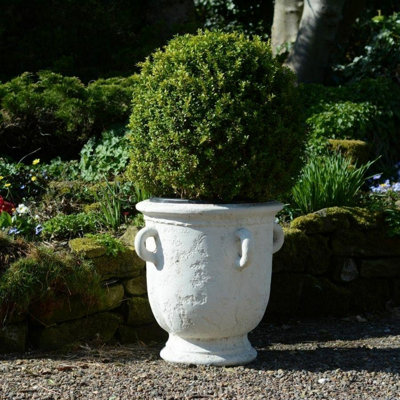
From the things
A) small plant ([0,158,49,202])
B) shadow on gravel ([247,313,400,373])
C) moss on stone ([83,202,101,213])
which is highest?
small plant ([0,158,49,202])

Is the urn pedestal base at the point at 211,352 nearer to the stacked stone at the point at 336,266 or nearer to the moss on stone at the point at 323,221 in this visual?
the stacked stone at the point at 336,266

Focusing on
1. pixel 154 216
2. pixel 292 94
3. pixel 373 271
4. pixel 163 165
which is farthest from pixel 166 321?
pixel 373 271

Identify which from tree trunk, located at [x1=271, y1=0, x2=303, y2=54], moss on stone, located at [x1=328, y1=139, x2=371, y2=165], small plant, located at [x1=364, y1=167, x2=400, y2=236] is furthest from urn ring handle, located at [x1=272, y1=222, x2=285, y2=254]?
tree trunk, located at [x1=271, y1=0, x2=303, y2=54]

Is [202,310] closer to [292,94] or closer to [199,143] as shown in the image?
[199,143]

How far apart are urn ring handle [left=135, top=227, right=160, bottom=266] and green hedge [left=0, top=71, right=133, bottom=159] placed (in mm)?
2969

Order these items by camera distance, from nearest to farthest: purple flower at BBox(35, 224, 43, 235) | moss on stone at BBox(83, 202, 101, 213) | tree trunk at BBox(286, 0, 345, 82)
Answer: purple flower at BBox(35, 224, 43, 235) < moss on stone at BBox(83, 202, 101, 213) < tree trunk at BBox(286, 0, 345, 82)

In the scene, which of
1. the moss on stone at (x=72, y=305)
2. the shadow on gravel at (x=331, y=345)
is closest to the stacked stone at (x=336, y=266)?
the shadow on gravel at (x=331, y=345)

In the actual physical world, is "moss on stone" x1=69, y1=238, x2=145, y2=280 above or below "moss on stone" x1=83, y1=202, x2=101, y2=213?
below

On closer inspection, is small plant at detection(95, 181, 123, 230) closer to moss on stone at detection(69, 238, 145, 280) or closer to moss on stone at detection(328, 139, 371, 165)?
moss on stone at detection(69, 238, 145, 280)

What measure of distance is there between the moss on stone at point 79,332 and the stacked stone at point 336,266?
127 cm

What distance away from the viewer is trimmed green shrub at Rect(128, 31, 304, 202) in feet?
14.1

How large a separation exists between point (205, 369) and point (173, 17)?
6490 mm

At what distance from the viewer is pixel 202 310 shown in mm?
4383

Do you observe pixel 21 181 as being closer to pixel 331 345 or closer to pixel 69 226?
pixel 69 226
